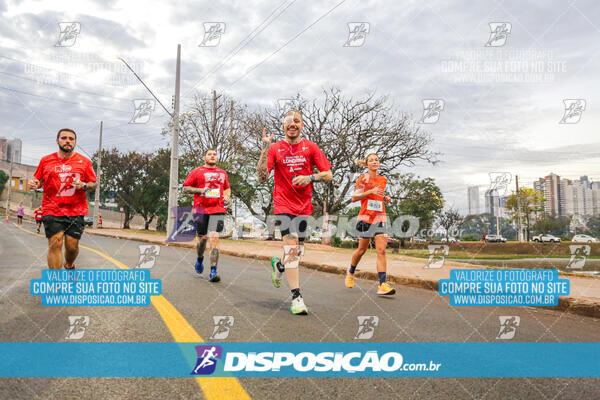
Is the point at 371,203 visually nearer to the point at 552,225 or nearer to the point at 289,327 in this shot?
the point at 289,327

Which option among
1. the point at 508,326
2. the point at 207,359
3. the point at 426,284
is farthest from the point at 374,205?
the point at 207,359

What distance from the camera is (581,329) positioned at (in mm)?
3869

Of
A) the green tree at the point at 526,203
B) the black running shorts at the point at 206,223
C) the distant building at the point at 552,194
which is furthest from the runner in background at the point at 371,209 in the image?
the distant building at the point at 552,194

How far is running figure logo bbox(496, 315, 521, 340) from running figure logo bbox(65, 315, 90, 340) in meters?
3.37

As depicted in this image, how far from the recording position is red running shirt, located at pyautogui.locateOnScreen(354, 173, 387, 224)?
20.1 ft

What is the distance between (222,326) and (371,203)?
3400 mm

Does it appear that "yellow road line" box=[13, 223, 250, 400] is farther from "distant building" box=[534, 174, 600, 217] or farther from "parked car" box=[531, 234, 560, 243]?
"parked car" box=[531, 234, 560, 243]

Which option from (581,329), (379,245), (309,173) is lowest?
(581,329)

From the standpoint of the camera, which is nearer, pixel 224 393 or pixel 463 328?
pixel 224 393

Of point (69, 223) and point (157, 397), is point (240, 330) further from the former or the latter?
point (69, 223)

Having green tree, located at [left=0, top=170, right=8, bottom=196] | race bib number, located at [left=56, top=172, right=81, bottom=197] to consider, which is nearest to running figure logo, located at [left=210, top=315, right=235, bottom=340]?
race bib number, located at [left=56, top=172, right=81, bottom=197]

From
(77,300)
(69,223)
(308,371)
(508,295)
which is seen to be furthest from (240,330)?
(508,295)

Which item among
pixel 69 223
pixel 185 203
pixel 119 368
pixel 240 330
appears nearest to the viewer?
pixel 119 368

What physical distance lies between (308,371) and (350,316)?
162 cm
